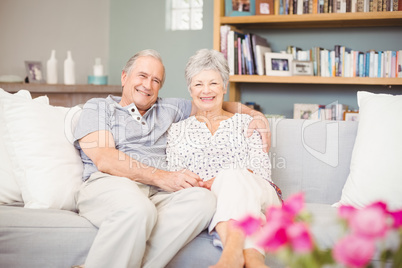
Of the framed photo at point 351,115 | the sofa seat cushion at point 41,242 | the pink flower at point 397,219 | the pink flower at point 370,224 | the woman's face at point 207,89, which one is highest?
the woman's face at point 207,89

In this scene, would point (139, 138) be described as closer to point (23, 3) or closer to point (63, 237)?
point (63, 237)

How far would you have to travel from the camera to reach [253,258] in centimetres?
136

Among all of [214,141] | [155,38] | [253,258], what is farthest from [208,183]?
[155,38]

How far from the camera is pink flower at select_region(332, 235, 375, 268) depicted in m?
0.59

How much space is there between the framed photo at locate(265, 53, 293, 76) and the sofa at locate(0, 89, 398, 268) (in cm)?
116

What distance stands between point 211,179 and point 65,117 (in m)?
0.72

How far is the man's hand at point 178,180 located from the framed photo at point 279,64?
1685 mm

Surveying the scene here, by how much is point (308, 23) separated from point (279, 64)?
402 mm

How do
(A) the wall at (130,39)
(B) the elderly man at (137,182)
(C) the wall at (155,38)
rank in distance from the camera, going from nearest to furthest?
(B) the elderly man at (137,182) → (A) the wall at (130,39) → (C) the wall at (155,38)

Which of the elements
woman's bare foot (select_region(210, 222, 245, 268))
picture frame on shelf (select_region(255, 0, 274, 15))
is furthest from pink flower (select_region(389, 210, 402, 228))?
picture frame on shelf (select_region(255, 0, 274, 15))

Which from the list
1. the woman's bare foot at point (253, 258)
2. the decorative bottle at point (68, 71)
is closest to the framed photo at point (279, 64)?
the decorative bottle at point (68, 71)

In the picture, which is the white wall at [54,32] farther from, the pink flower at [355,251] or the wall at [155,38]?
the pink flower at [355,251]

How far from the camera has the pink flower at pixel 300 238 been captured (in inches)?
25.2

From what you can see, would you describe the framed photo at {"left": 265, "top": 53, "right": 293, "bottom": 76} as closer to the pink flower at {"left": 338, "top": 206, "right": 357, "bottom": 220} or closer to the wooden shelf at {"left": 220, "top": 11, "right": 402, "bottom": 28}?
the wooden shelf at {"left": 220, "top": 11, "right": 402, "bottom": 28}
